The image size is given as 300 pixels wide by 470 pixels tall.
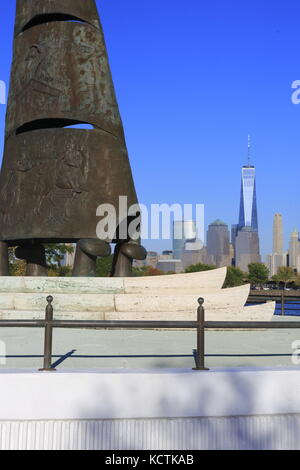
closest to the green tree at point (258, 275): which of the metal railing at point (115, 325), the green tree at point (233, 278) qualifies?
the green tree at point (233, 278)

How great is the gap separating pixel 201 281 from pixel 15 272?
91.8 ft

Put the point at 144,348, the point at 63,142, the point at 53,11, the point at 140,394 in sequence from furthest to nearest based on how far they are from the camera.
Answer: the point at 53,11 < the point at 63,142 < the point at 144,348 < the point at 140,394

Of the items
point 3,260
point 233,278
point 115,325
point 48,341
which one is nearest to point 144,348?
point 115,325

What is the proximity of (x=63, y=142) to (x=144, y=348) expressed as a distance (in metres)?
6.57

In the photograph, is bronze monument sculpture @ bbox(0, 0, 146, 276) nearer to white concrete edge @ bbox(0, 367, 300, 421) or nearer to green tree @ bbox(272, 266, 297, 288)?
white concrete edge @ bbox(0, 367, 300, 421)

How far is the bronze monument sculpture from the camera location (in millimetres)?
11234

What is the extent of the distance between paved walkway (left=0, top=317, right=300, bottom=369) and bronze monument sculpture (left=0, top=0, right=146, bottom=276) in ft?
10.7

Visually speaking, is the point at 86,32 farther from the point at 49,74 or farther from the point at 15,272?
the point at 15,272

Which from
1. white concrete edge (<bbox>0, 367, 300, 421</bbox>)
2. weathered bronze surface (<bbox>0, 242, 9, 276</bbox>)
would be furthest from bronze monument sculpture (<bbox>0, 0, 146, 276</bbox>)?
white concrete edge (<bbox>0, 367, 300, 421</bbox>)

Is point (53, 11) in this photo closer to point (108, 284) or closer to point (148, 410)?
point (108, 284)

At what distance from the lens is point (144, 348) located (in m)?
6.44

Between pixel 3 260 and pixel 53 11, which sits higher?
pixel 53 11

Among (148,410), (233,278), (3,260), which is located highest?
(233,278)
